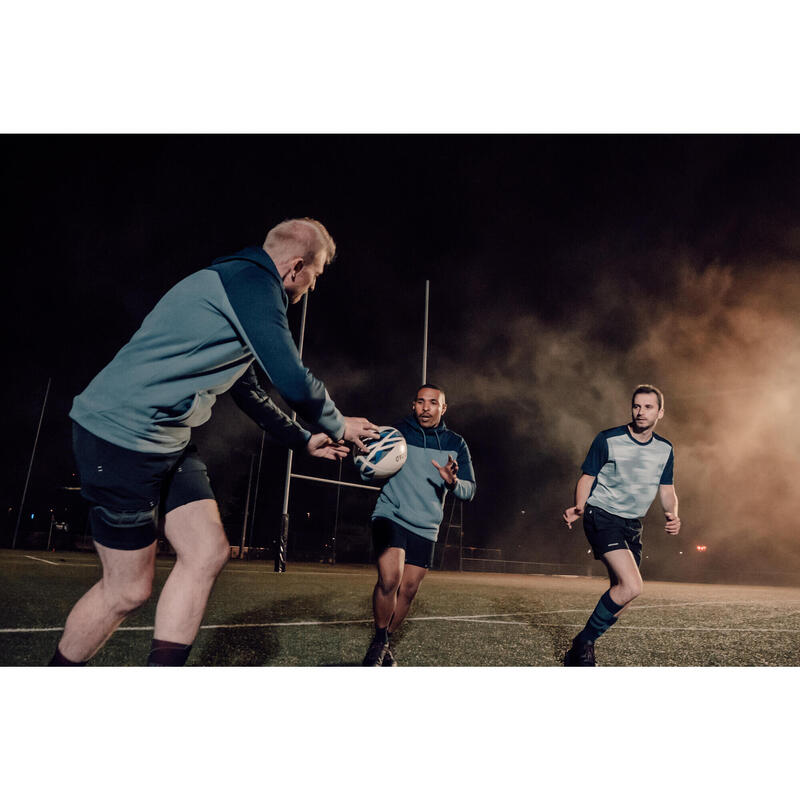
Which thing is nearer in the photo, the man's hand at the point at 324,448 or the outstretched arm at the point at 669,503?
the man's hand at the point at 324,448

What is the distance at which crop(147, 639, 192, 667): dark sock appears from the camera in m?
1.61

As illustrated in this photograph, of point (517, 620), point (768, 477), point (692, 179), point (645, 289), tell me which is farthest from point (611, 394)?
point (517, 620)

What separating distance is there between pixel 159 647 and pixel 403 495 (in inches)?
61.6

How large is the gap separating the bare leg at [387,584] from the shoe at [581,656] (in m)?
0.96

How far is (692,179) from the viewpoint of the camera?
520cm

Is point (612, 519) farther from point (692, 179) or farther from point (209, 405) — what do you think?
point (692, 179)

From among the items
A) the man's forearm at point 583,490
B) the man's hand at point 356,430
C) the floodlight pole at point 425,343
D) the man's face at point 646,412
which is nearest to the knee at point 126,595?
the man's hand at point 356,430

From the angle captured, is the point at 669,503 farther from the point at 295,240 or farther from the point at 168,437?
the point at 168,437

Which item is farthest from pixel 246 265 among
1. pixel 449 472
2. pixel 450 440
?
pixel 450 440

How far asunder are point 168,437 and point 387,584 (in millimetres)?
1451

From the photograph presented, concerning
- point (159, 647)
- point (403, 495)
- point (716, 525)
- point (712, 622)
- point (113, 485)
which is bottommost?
Result: point (716, 525)

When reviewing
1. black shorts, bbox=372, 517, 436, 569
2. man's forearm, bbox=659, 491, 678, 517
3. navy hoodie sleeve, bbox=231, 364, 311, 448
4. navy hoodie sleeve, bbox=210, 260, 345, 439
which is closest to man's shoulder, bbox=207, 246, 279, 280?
navy hoodie sleeve, bbox=210, 260, 345, 439

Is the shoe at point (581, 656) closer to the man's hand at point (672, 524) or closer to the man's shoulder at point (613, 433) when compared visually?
the man's hand at point (672, 524)

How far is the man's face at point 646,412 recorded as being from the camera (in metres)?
3.28
